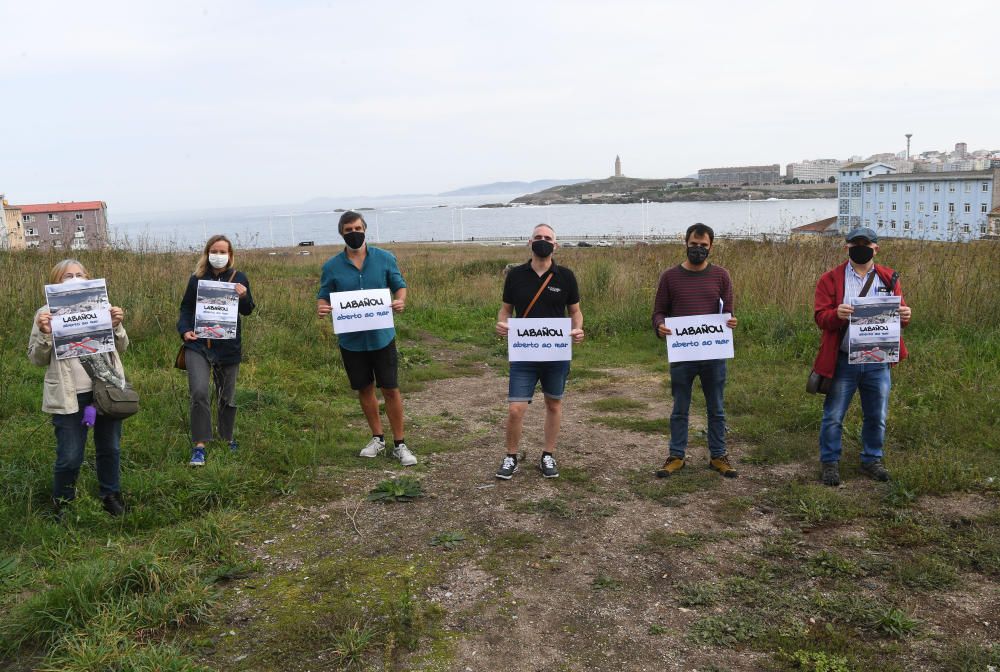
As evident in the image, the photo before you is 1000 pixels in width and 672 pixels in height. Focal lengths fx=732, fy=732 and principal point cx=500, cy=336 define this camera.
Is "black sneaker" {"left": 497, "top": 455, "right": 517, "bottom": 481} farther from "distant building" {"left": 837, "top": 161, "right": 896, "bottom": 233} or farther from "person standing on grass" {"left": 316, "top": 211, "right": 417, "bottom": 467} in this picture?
"distant building" {"left": 837, "top": 161, "right": 896, "bottom": 233}

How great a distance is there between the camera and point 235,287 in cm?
629

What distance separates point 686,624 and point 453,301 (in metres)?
12.4

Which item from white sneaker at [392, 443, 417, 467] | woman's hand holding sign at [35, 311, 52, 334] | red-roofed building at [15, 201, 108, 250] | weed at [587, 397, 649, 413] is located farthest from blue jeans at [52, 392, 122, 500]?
red-roofed building at [15, 201, 108, 250]

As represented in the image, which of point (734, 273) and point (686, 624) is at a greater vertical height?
point (734, 273)

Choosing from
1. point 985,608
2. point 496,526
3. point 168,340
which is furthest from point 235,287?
point 985,608

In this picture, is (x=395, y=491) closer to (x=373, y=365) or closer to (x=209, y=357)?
(x=373, y=365)

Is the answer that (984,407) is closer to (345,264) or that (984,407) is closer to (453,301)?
(345,264)

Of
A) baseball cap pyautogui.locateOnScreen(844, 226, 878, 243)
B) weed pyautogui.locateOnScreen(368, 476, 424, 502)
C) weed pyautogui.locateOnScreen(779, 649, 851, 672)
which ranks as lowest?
weed pyautogui.locateOnScreen(779, 649, 851, 672)

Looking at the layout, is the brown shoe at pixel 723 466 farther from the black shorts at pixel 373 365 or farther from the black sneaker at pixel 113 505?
the black sneaker at pixel 113 505

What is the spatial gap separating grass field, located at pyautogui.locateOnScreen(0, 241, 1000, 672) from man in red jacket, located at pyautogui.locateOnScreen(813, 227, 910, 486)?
0.29 metres

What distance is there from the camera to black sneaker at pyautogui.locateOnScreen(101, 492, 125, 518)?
5.18 meters

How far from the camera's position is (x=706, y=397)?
6.13m

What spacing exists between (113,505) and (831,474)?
5.40 meters

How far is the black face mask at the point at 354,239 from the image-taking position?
20.1ft
